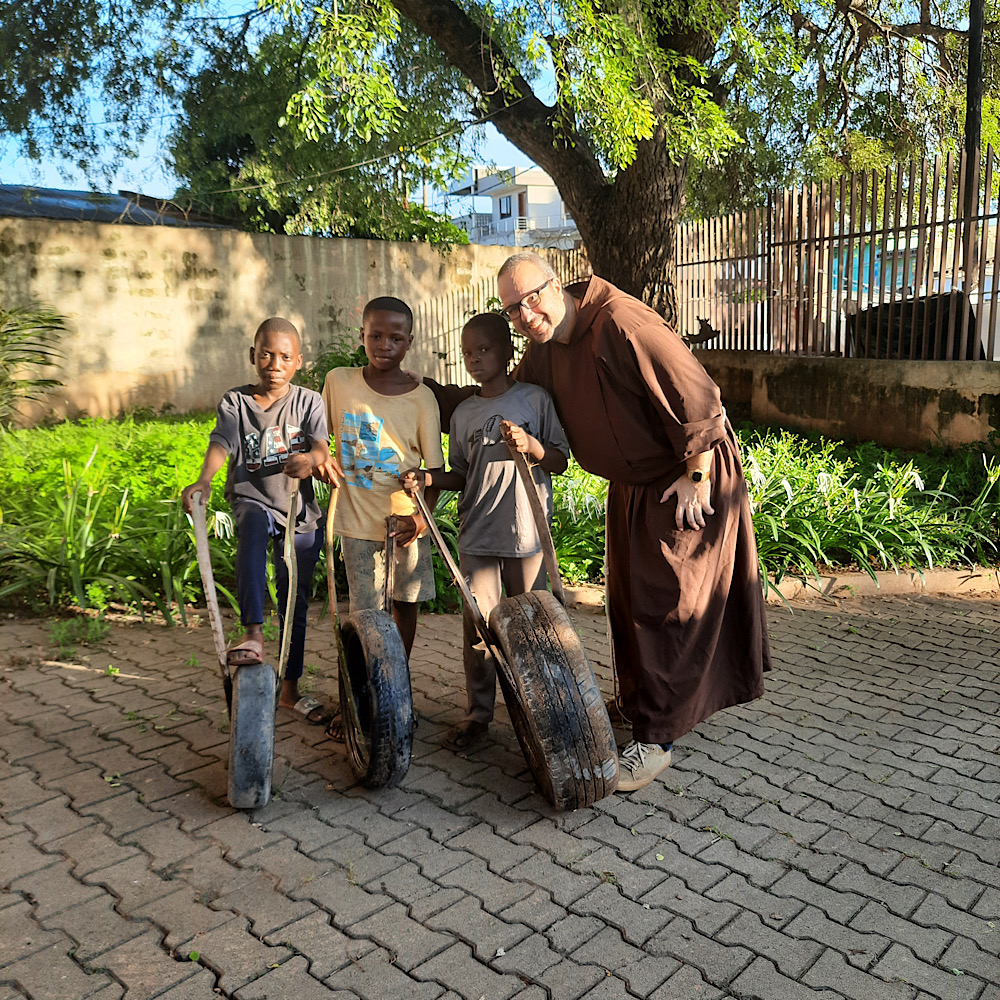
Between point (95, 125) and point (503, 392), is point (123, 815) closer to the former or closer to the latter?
point (503, 392)

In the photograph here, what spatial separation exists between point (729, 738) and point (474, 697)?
3.61ft

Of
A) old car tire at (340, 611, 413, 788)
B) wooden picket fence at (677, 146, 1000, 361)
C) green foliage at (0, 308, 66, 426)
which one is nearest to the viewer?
old car tire at (340, 611, 413, 788)

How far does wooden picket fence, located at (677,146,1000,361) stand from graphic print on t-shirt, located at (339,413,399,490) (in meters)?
6.15

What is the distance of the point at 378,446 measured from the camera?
360 centimetres

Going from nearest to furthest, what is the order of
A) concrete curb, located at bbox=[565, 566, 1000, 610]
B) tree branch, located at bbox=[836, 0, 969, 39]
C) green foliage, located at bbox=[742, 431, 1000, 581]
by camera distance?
concrete curb, located at bbox=[565, 566, 1000, 610] < green foliage, located at bbox=[742, 431, 1000, 581] < tree branch, located at bbox=[836, 0, 969, 39]

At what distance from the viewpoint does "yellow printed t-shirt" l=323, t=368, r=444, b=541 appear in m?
3.61

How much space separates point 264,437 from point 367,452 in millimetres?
423

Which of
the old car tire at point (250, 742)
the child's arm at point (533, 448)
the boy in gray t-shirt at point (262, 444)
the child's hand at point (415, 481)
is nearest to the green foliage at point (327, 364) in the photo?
the boy in gray t-shirt at point (262, 444)

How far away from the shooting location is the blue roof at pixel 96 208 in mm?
12617

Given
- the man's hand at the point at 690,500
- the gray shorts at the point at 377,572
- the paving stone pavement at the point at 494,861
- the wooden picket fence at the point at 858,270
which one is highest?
the wooden picket fence at the point at 858,270

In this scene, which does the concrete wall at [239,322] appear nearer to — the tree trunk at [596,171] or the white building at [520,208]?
the tree trunk at [596,171]

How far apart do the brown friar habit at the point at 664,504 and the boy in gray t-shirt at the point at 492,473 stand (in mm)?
154

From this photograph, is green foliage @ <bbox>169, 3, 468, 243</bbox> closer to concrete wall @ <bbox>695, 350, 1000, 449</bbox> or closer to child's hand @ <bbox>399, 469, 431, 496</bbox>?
concrete wall @ <bbox>695, 350, 1000, 449</bbox>

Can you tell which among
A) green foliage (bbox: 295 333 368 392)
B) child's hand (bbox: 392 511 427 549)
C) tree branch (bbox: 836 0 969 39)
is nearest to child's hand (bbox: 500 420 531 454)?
child's hand (bbox: 392 511 427 549)
